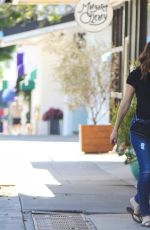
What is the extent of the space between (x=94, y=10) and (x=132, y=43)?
245cm

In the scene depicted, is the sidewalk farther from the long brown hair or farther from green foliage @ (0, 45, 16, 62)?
green foliage @ (0, 45, 16, 62)

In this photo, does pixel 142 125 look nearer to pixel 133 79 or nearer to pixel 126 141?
pixel 133 79

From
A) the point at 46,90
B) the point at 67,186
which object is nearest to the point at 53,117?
the point at 46,90

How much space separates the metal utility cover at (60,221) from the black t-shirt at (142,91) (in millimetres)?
1249

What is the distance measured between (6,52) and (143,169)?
66.9ft

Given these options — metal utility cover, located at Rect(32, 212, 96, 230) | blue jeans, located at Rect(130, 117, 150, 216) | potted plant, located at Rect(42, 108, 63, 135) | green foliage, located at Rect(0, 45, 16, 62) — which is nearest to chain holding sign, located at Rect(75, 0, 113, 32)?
metal utility cover, located at Rect(32, 212, 96, 230)

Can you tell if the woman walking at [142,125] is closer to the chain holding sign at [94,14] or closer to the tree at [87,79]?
the chain holding sign at [94,14]

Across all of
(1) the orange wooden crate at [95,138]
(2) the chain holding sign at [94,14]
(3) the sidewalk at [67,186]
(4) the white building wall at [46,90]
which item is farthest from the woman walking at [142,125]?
(4) the white building wall at [46,90]

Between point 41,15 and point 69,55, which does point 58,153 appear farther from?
point 41,15

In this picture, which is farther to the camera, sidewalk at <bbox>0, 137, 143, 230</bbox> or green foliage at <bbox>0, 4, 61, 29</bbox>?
green foliage at <bbox>0, 4, 61, 29</bbox>

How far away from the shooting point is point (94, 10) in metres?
11.7

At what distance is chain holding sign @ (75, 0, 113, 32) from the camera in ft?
38.2

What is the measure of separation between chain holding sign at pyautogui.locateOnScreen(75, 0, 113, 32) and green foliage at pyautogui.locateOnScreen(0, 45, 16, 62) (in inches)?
580

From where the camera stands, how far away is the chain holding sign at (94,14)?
1165 cm
